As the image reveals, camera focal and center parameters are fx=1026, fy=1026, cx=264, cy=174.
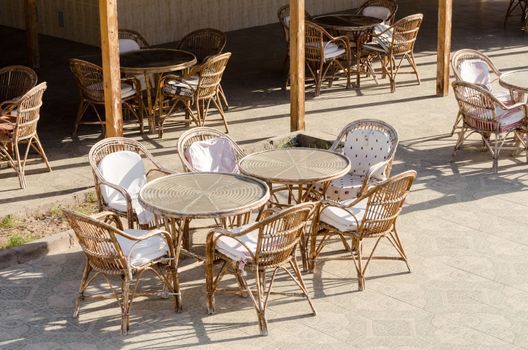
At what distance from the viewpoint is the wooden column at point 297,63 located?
421 inches

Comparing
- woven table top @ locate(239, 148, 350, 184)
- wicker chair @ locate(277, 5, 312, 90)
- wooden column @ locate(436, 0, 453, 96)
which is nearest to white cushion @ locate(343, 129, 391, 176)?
woven table top @ locate(239, 148, 350, 184)

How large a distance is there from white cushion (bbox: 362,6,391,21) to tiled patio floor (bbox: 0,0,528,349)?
123 inches

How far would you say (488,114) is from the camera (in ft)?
33.4

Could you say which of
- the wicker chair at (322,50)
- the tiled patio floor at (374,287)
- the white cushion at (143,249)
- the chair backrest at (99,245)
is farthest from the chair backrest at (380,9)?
the chair backrest at (99,245)

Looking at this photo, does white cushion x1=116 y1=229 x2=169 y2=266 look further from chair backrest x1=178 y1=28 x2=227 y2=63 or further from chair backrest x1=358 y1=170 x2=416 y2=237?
chair backrest x1=178 y1=28 x2=227 y2=63

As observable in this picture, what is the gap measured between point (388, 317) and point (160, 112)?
4.86 meters

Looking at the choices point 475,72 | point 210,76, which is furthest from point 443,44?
point 210,76

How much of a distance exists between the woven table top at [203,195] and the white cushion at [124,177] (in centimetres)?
36

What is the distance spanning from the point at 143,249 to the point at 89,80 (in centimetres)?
404

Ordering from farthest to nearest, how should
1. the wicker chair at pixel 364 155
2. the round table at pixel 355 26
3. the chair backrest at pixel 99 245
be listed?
1. the round table at pixel 355 26
2. the wicker chair at pixel 364 155
3. the chair backrest at pixel 99 245

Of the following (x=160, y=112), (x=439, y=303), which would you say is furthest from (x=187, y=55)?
(x=439, y=303)

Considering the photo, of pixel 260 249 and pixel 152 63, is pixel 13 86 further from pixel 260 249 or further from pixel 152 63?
pixel 260 249

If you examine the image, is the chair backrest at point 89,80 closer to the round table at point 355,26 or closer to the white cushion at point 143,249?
the round table at point 355,26

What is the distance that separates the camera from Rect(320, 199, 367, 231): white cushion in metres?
7.56
